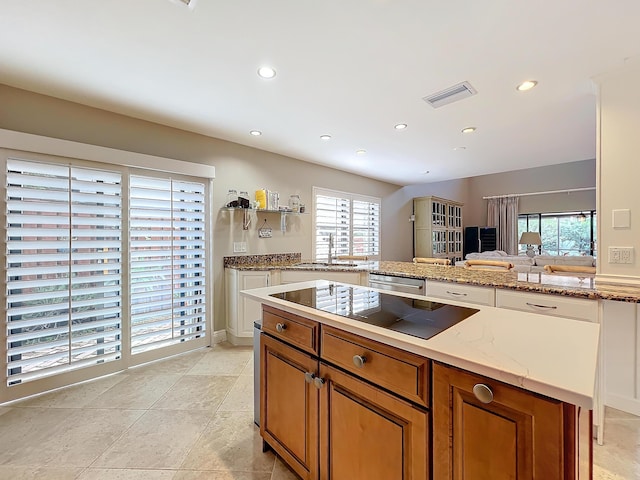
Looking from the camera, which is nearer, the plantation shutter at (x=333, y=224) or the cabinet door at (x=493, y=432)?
the cabinet door at (x=493, y=432)

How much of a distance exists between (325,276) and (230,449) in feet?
6.34

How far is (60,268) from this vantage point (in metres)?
2.38

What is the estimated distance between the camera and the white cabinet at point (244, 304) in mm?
3344

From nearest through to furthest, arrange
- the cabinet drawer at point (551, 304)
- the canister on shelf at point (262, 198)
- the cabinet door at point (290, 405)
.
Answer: the cabinet door at point (290, 405), the cabinet drawer at point (551, 304), the canister on shelf at point (262, 198)

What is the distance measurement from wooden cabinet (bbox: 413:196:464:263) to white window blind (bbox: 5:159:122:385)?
6017mm

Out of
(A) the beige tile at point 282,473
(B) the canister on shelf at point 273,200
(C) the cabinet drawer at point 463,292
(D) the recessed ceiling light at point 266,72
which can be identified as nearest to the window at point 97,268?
(B) the canister on shelf at point 273,200

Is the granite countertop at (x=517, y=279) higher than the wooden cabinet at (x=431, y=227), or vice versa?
the wooden cabinet at (x=431, y=227)

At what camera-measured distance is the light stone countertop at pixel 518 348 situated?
0.71m

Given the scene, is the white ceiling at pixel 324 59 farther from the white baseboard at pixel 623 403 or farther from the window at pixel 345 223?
the white baseboard at pixel 623 403

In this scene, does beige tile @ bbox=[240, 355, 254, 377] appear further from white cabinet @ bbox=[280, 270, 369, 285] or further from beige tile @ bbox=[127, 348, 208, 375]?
white cabinet @ bbox=[280, 270, 369, 285]

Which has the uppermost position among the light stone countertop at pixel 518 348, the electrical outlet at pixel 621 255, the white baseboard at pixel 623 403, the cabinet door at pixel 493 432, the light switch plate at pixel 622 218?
the light switch plate at pixel 622 218

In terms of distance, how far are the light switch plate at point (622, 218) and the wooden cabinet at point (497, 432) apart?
191cm

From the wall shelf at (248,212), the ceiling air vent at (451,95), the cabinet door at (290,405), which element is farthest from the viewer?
the wall shelf at (248,212)

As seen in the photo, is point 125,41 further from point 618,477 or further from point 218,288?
point 618,477
